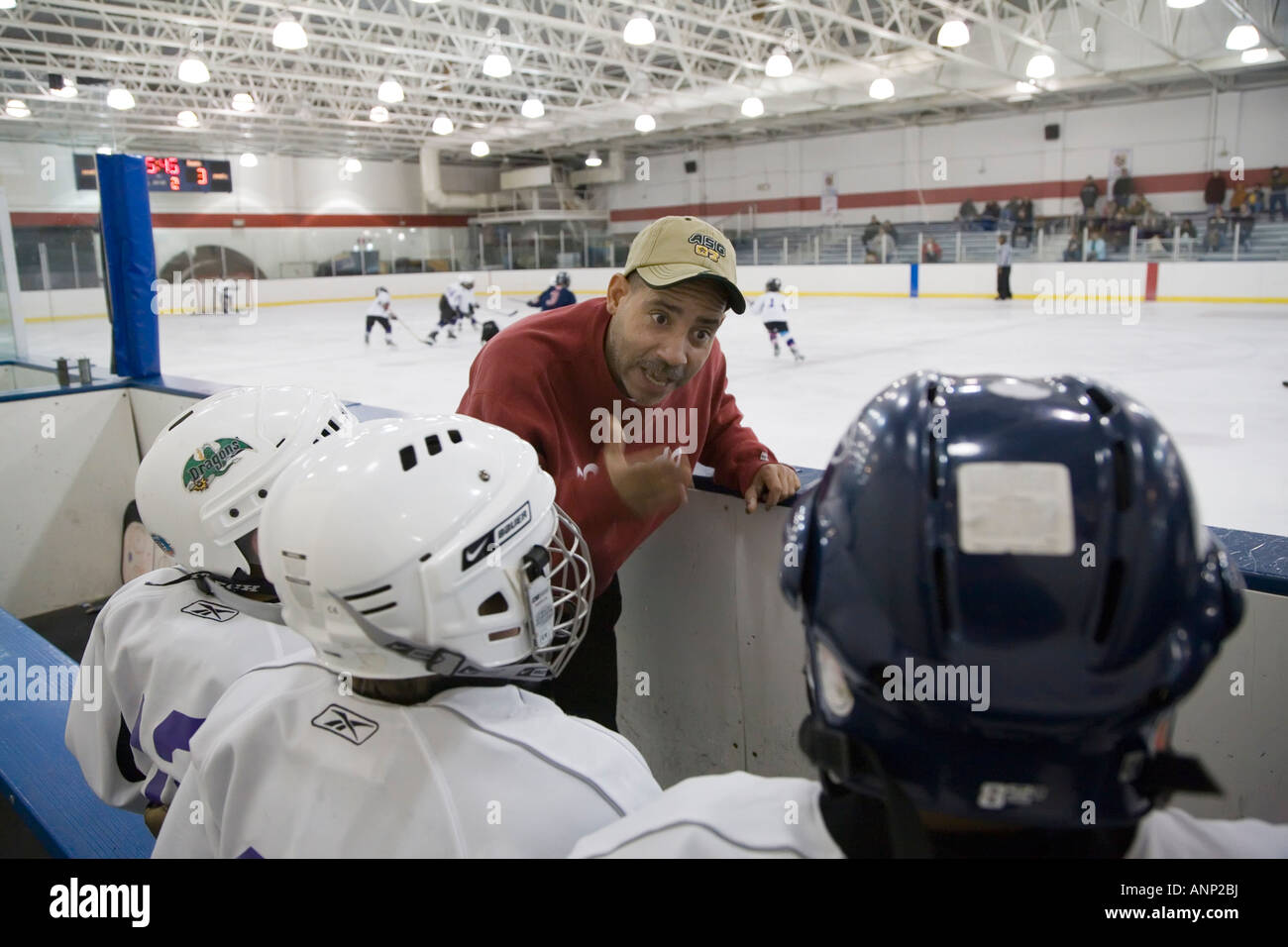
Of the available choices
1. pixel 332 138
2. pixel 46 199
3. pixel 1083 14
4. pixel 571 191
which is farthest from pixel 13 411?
pixel 571 191

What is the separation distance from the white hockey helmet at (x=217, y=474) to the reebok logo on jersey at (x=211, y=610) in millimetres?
54

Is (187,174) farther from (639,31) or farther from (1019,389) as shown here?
(1019,389)

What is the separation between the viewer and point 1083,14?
1686cm

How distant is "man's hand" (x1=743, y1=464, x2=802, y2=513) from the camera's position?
6.14ft

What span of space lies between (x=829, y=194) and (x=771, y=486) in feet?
79.4

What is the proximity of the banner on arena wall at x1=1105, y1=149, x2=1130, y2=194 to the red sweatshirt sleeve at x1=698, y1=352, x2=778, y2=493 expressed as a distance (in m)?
21.1

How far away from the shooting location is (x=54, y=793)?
1725 mm

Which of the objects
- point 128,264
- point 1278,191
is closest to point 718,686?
point 128,264

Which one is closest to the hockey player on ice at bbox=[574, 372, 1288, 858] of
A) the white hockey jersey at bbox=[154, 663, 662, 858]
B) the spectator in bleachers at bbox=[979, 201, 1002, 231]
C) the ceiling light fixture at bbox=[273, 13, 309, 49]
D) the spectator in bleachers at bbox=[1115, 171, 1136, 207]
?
the white hockey jersey at bbox=[154, 663, 662, 858]

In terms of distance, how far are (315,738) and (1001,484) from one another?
2.40ft

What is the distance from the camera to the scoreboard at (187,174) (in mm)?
20156

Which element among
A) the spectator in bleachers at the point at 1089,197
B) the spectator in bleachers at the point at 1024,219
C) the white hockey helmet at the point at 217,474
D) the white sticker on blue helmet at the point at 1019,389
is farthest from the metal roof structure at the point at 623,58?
the white sticker on blue helmet at the point at 1019,389

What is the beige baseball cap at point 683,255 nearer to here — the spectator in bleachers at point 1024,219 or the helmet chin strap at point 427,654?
the helmet chin strap at point 427,654

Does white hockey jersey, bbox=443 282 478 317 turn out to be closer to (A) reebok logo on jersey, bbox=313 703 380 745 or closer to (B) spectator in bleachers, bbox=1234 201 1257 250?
(A) reebok logo on jersey, bbox=313 703 380 745
